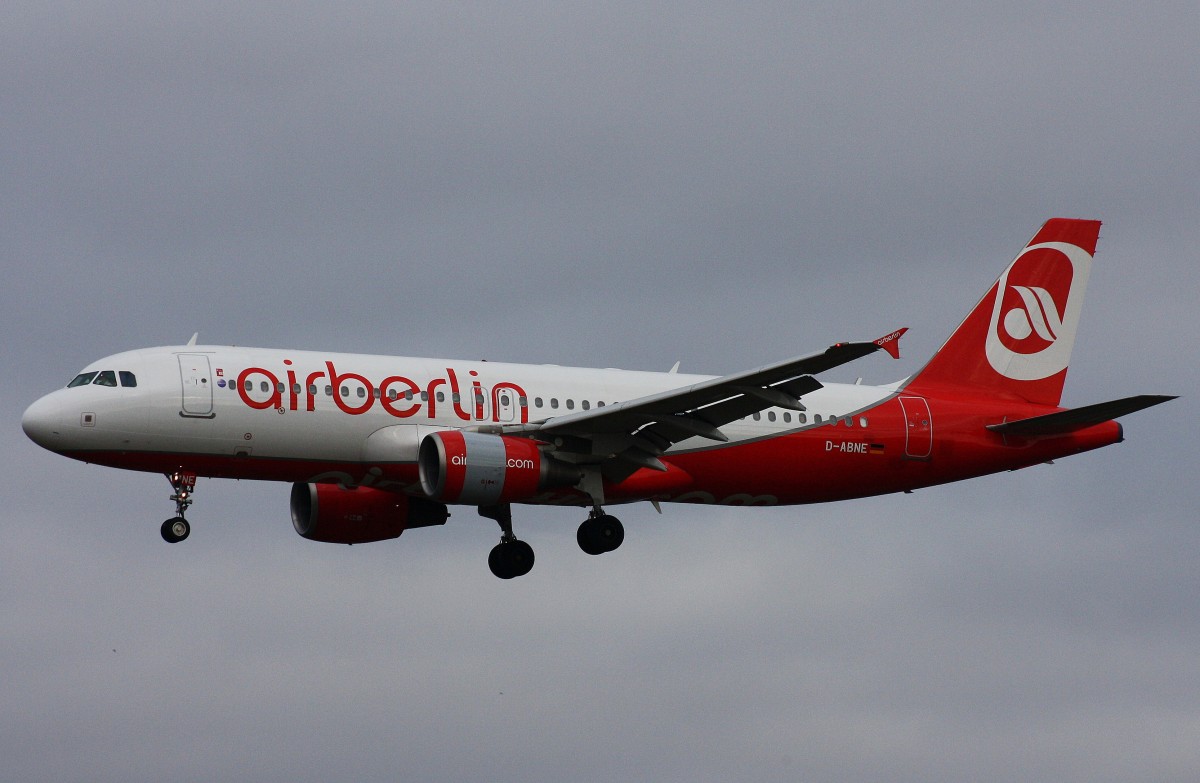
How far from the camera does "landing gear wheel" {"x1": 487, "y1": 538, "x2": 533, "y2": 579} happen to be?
5209cm

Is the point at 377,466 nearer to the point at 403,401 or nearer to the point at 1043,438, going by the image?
the point at 403,401

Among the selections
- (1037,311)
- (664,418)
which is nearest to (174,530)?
(664,418)

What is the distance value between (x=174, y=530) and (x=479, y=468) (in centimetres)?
737

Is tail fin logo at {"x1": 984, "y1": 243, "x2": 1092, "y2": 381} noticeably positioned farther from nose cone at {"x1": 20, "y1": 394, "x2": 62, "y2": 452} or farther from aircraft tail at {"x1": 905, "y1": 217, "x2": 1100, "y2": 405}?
nose cone at {"x1": 20, "y1": 394, "x2": 62, "y2": 452}

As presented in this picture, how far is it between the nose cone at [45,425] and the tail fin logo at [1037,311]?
2541 centimetres

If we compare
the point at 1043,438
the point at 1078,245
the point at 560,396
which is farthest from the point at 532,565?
the point at 1078,245

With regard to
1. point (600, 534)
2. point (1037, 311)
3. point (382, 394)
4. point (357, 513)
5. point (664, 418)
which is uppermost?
point (1037, 311)

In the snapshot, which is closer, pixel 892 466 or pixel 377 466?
pixel 377 466

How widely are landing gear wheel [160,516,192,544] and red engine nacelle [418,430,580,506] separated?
5760mm

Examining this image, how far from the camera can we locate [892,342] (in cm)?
4006

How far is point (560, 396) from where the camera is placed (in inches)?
1960

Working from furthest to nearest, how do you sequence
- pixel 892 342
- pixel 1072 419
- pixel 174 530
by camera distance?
pixel 1072 419 < pixel 174 530 < pixel 892 342

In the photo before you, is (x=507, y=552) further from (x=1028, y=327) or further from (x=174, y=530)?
(x=1028, y=327)

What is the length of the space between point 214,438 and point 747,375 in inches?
494
